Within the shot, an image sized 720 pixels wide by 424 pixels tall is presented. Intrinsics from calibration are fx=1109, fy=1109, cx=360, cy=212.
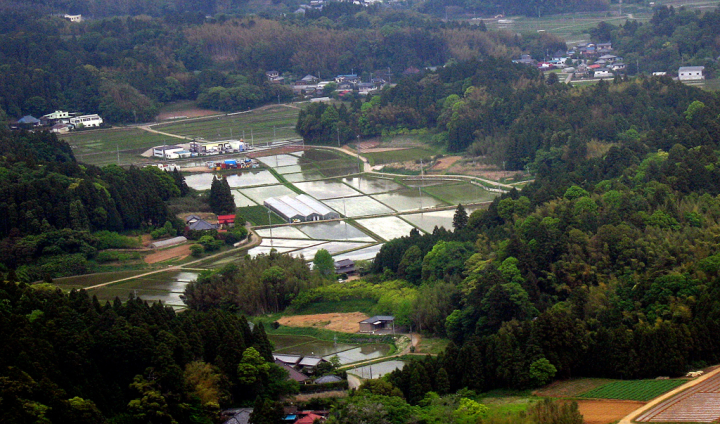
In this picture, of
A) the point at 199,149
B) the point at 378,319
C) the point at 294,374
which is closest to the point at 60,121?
the point at 199,149

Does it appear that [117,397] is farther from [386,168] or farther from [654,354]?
[386,168]

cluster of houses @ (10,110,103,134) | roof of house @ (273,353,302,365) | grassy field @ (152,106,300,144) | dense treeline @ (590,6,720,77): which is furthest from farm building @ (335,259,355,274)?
cluster of houses @ (10,110,103,134)

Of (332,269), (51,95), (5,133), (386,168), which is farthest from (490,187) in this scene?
(51,95)

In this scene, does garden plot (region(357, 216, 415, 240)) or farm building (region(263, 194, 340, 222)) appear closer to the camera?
garden plot (region(357, 216, 415, 240))

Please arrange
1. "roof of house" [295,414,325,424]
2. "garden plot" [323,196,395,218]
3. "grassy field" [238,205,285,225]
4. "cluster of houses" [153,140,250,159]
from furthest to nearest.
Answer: "cluster of houses" [153,140,250,159]
"garden plot" [323,196,395,218]
"grassy field" [238,205,285,225]
"roof of house" [295,414,325,424]

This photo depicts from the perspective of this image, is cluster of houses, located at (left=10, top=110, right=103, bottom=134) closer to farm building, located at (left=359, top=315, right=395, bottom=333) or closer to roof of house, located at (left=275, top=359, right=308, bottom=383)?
farm building, located at (left=359, top=315, right=395, bottom=333)

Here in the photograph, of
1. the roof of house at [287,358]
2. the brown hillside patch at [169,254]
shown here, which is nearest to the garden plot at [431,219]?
the brown hillside patch at [169,254]

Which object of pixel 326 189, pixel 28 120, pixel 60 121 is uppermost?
pixel 28 120

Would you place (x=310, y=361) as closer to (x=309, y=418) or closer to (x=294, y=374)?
(x=294, y=374)
